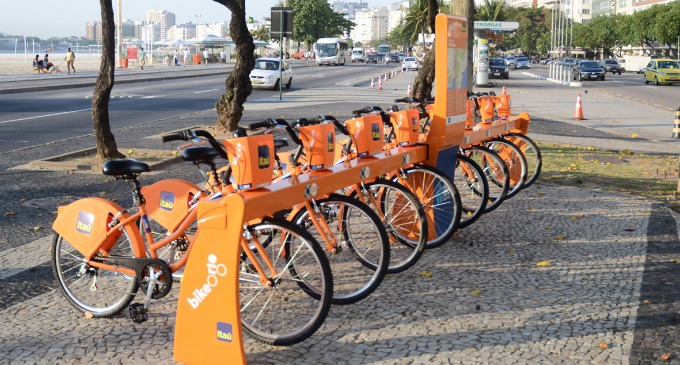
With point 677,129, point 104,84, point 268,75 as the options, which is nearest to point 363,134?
point 104,84

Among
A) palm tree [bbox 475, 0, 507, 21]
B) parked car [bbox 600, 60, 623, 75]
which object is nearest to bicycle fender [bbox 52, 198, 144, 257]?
palm tree [bbox 475, 0, 507, 21]

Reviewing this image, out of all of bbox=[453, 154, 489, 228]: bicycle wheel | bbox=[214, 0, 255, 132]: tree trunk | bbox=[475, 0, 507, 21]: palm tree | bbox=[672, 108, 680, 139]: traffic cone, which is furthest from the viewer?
bbox=[475, 0, 507, 21]: palm tree

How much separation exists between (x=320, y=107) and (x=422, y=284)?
739 inches

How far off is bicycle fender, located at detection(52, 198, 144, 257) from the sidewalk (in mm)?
504

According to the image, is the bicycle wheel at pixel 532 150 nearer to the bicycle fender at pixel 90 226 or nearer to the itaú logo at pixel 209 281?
the bicycle fender at pixel 90 226

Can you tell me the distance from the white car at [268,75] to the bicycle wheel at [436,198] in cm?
2676

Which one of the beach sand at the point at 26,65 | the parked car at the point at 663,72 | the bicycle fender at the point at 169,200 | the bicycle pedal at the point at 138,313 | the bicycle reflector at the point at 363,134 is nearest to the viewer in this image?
the bicycle pedal at the point at 138,313

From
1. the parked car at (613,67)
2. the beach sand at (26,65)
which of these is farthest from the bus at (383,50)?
the parked car at (613,67)

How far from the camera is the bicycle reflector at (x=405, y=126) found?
6570 millimetres

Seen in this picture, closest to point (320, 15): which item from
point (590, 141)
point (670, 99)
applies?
point (670, 99)

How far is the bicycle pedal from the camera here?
458 cm

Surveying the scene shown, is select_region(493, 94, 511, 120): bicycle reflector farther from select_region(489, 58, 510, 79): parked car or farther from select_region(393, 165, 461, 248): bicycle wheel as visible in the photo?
select_region(489, 58, 510, 79): parked car

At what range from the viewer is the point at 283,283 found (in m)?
4.69

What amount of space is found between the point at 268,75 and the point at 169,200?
29373 millimetres
